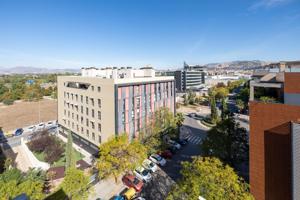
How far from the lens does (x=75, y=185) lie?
57.6ft

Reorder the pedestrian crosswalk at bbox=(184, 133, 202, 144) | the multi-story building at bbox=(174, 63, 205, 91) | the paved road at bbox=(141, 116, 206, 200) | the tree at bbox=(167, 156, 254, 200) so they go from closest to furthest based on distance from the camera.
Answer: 1. the tree at bbox=(167, 156, 254, 200)
2. the paved road at bbox=(141, 116, 206, 200)
3. the pedestrian crosswalk at bbox=(184, 133, 202, 144)
4. the multi-story building at bbox=(174, 63, 205, 91)

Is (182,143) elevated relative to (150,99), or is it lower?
lower

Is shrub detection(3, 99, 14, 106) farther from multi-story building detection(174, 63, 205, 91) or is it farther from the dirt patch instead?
multi-story building detection(174, 63, 205, 91)

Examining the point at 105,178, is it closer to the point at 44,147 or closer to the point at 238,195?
the point at 44,147

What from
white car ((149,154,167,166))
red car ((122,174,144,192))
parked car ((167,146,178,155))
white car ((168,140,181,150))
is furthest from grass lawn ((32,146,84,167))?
white car ((168,140,181,150))

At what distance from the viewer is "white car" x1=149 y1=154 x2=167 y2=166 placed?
2997 centimetres

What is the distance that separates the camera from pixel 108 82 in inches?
1153

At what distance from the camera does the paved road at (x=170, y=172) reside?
2328cm

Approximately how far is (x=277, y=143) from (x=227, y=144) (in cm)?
896

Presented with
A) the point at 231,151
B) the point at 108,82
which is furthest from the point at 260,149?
the point at 108,82

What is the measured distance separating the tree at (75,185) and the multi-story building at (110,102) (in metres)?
11.6

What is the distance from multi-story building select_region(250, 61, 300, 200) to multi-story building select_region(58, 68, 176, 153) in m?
18.8

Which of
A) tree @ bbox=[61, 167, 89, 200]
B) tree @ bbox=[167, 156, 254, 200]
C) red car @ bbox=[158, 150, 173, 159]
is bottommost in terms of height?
red car @ bbox=[158, 150, 173, 159]

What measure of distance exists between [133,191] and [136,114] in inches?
517
